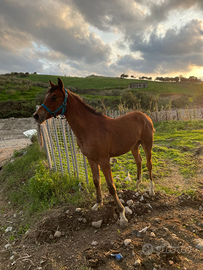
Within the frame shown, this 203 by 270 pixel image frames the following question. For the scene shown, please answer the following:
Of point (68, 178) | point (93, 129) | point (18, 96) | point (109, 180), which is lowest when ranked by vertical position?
point (68, 178)

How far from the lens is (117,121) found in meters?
3.19

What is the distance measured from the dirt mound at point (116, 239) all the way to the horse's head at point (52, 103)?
2186 millimetres

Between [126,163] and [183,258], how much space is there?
428 centimetres

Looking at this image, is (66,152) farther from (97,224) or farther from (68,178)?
(97,224)

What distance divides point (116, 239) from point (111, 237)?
11cm

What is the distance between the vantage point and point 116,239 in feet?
8.39

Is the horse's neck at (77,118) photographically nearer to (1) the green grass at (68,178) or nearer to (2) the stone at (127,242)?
(1) the green grass at (68,178)

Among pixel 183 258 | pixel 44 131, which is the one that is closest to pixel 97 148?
pixel 183 258

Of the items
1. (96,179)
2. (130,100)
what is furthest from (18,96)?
(96,179)

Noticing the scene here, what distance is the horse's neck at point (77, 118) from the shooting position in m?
2.80

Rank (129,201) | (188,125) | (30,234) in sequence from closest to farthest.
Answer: (30,234), (129,201), (188,125)

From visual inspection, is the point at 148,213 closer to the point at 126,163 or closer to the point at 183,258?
the point at 183,258

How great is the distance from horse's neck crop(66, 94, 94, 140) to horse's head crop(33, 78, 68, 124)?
0.18m

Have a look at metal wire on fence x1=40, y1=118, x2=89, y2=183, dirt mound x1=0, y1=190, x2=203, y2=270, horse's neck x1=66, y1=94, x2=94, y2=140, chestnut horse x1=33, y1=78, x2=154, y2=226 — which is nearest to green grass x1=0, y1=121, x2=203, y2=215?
metal wire on fence x1=40, y1=118, x2=89, y2=183
